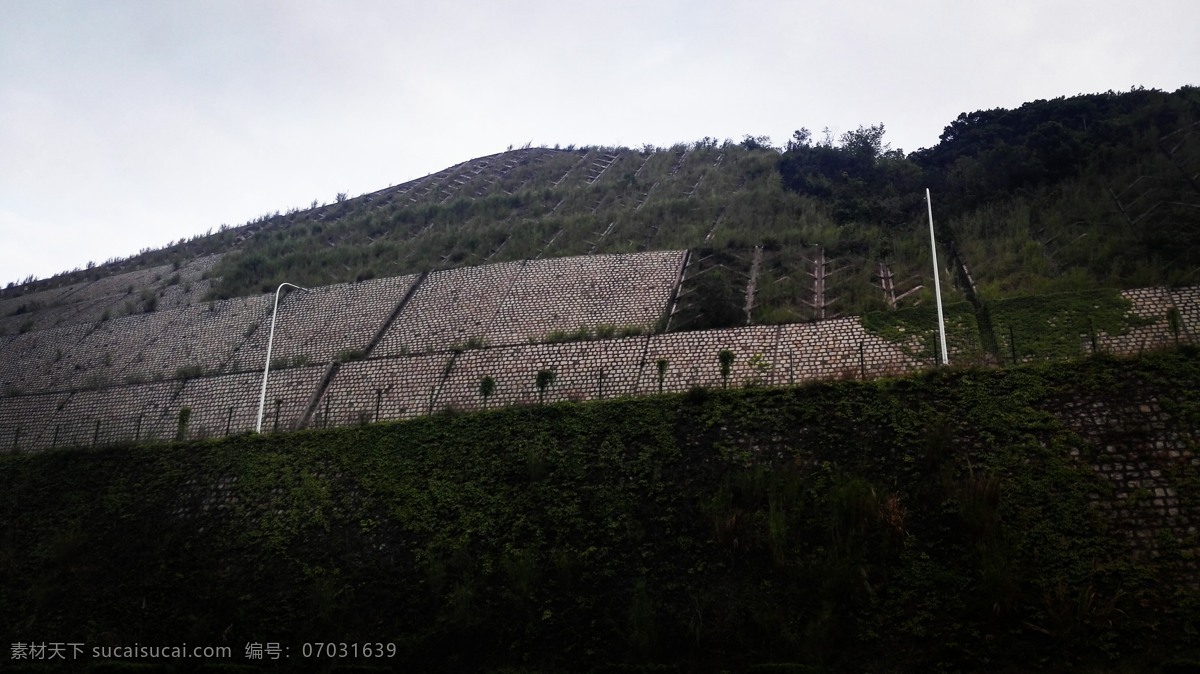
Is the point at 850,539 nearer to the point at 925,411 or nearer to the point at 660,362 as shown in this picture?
the point at 925,411

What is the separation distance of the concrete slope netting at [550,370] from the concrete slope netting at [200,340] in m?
7.60

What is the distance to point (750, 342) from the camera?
767 inches

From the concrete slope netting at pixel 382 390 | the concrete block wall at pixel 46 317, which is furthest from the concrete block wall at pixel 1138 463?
the concrete block wall at pixel 46 317

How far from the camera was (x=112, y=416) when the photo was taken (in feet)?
77.3

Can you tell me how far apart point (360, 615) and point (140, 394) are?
14.9m

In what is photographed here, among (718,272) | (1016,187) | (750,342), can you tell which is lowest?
(750,342)

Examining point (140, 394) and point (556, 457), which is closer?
point (556, 457)

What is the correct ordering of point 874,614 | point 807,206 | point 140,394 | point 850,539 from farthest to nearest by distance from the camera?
1. point 807,206
2. point 140,394
3. point 850,539
4. point 874,614

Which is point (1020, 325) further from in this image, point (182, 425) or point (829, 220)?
point (182, 425)

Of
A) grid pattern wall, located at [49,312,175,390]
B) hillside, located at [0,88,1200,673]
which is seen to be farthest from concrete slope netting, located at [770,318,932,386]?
grid pattern wall, located at [49,312,175,390]

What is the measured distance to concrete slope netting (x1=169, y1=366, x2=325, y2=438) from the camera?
2134 cm

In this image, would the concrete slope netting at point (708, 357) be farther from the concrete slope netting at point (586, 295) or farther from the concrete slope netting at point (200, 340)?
the concrete slope netting at point (200, 340)

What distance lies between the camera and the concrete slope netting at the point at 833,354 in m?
18.0

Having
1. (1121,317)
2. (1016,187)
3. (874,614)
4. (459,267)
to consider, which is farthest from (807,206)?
(874,614)
